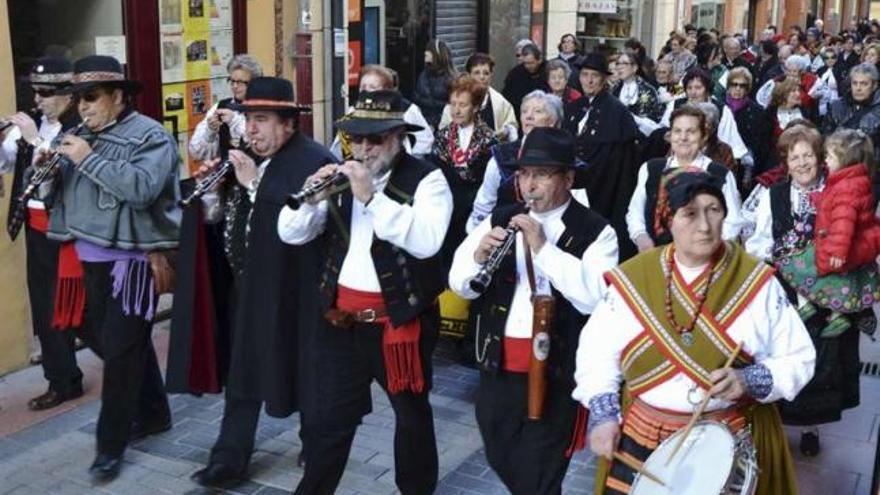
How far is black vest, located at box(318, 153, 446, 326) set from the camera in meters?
4.84

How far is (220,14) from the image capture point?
9430mm

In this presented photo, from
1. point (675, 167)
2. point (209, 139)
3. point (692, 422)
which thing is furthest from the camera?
point (209, 139)

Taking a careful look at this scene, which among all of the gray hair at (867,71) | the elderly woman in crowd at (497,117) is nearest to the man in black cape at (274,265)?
the elderly woman in crowd at (497,117)

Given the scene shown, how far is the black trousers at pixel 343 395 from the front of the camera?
4992 mm

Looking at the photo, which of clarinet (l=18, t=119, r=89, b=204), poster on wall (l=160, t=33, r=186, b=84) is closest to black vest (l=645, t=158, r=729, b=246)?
clarinet (l=18, t=119, r=89, b=204)

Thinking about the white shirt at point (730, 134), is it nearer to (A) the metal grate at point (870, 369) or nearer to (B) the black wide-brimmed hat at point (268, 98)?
(A) the metal grate at point (870, 369)

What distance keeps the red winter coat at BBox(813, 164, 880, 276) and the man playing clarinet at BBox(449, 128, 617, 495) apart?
1.70 meters

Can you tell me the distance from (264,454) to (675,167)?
2845 millimetres

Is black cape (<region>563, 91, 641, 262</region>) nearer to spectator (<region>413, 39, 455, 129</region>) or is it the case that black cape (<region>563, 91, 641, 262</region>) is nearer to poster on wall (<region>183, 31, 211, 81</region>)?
spectator (<region>413, 39, 455, 129</region>)

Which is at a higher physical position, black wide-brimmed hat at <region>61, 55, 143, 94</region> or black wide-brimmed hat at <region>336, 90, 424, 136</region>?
black wide-brimmed hat at <region>61, 55, 143, 94</region>

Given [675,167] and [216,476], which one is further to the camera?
[675,167]

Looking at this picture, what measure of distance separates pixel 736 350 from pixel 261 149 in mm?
2532

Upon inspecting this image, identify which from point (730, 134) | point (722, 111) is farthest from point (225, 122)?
point (722, 111)

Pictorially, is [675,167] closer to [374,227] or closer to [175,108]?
[374,227]
